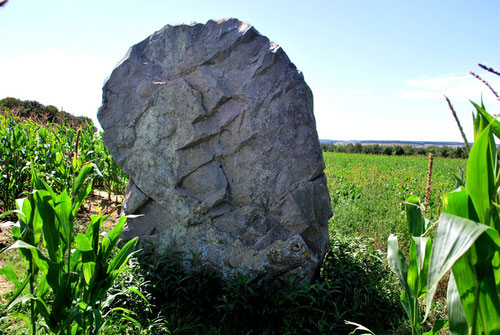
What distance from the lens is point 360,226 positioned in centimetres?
524

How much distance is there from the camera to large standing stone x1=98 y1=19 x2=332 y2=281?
3.48 metres

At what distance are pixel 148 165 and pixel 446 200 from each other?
10.0ft

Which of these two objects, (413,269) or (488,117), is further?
(413,269)

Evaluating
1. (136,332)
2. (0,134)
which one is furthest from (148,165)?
(0,134)

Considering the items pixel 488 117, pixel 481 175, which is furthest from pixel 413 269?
pixel 488 117

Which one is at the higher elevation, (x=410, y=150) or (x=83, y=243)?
(x=410, y=150)

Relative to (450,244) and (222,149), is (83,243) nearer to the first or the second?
(222,149)

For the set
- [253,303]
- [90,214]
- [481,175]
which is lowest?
[253,303]

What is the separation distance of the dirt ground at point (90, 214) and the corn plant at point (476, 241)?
3.08 m

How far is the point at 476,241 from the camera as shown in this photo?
1.36 m

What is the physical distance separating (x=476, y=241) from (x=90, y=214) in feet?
19.2

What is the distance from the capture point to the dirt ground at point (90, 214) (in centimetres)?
379

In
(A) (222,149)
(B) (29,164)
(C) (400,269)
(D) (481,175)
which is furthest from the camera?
(B) (29,164)

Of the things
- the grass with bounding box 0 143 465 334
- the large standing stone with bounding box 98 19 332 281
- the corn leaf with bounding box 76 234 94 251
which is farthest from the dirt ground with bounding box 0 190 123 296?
the corn leaf with bounding box 76 234 94 251
